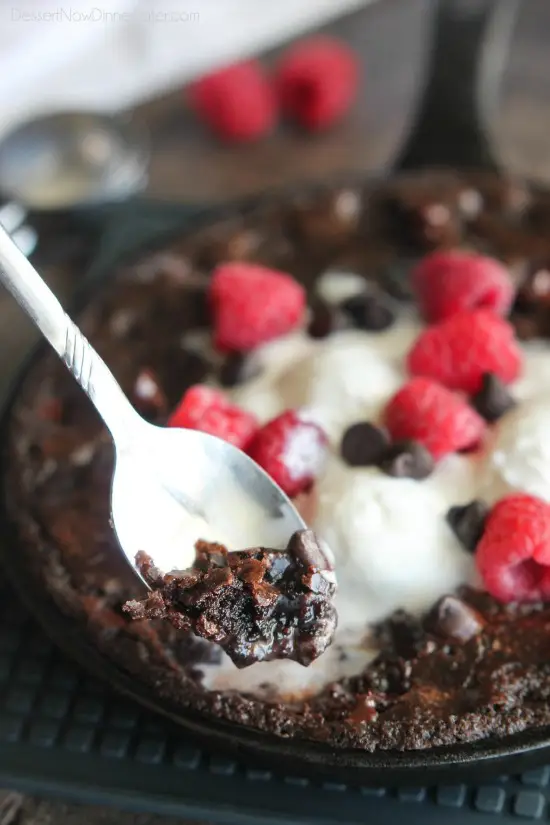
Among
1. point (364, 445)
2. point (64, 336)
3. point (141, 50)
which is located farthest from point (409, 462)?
point (141, 50)

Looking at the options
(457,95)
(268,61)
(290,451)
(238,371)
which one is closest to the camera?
(290,451)

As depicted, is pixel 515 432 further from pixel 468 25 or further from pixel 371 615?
pixel 468 25

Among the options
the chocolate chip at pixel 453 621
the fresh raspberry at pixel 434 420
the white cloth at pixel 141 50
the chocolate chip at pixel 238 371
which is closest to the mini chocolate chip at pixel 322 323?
the chocolate chip at pixel 238 371

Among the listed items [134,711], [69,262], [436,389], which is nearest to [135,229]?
[69,262]

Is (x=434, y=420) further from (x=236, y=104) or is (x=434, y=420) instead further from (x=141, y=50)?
(x=141, y=50)

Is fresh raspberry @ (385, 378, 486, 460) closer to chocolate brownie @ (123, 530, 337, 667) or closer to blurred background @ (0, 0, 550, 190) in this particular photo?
chocolate brownie @ (123, 530, 337, 667)

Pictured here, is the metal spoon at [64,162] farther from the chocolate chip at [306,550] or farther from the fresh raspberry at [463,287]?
the chocolate chip at [306,550]
